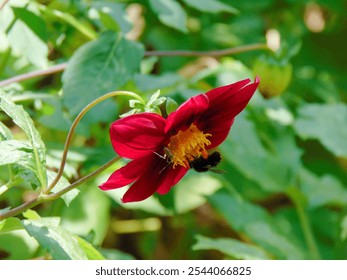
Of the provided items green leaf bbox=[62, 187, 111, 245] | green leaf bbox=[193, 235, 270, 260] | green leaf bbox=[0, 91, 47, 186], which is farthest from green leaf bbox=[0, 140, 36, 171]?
green leaf bbox=[62, 187, 111, 245]

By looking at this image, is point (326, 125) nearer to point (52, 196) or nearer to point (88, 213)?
point (88, 213)

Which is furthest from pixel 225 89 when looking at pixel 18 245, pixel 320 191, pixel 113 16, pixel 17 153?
pixel 320 191

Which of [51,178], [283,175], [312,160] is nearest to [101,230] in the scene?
[283,175]

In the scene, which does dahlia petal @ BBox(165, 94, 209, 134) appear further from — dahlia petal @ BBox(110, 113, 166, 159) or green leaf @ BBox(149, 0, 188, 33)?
green leaf @ BBox(149, 0, 188, 33)

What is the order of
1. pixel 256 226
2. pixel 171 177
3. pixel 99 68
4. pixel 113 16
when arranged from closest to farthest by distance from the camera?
pixel 171 177 → pixel 99 68 → pixel 113 16 → pixel 256 226

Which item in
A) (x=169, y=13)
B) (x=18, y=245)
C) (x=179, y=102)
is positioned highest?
(x=169, y=13)
